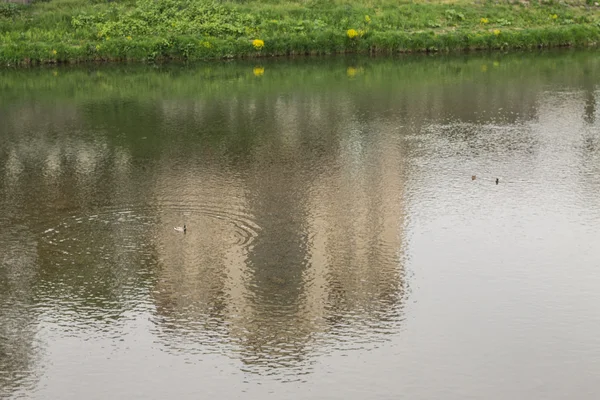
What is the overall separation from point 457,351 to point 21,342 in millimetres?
6456

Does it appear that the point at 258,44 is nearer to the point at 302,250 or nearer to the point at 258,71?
the point at 258,71

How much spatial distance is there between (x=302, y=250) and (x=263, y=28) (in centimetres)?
3107

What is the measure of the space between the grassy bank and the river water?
40.8 ft

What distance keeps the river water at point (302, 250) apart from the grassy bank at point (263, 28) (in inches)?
489

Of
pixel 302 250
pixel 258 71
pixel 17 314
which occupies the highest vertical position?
pixel 258 71

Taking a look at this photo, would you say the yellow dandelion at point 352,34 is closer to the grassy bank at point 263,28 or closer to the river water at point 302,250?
the grassy bank at point 263,28

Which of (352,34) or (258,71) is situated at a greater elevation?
(352,34)

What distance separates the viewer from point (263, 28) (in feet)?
158

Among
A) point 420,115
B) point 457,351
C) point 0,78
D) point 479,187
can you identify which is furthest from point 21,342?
point 0,78

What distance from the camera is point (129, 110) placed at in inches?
1324

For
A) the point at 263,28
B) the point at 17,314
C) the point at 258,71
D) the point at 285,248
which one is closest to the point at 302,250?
the point at 285,248

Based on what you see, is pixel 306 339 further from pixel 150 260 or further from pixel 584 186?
pixel 584 186

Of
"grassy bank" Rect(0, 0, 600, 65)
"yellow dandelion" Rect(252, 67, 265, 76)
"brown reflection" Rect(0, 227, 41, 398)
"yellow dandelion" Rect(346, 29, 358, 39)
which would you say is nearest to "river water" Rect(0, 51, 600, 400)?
"brown reflection" Rect(0, 227, 41, 398)

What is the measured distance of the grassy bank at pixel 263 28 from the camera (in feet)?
151
